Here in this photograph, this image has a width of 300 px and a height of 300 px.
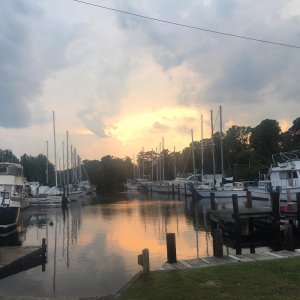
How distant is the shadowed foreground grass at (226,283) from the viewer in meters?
12.2

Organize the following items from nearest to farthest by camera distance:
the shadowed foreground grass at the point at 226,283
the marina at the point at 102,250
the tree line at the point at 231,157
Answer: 1. the shadowed foreground grass at the point at 226,283
2. the marina at the point at 102,250
3. the tree line at the point at 231,157

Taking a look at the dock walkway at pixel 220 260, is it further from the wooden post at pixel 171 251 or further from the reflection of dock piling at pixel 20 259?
the reflection of dock piling at pixel 20 259

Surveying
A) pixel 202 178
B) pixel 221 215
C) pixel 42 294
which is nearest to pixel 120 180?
pixel 202 178

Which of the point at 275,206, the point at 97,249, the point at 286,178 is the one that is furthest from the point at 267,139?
the point at 97,249

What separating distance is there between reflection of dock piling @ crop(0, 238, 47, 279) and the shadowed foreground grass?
8.89 metres

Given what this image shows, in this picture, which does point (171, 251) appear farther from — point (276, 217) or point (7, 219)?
→ point (7, 219)

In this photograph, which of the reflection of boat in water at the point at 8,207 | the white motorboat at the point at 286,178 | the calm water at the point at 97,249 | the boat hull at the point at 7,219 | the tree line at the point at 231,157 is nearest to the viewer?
the calm water at the point at 97,249

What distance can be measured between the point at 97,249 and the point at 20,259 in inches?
286

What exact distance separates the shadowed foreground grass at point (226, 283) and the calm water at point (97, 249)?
4.15 meters

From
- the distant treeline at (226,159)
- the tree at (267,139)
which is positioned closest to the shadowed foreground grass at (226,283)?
the distant treeline at (226,159)

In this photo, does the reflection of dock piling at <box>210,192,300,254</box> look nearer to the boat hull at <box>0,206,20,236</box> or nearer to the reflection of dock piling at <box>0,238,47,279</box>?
the reflection of dock piling at <box>0,238,47,279</box>

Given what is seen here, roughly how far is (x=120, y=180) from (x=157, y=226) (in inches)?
6005

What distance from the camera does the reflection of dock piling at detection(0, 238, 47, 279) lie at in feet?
70.4

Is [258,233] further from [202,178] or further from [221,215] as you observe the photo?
[202,178]
